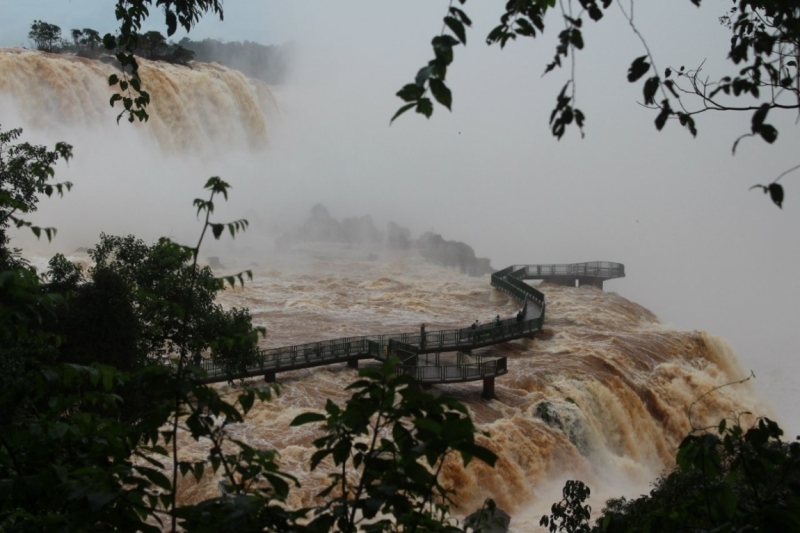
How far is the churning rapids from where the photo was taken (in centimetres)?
1706

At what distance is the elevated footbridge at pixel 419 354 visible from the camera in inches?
765

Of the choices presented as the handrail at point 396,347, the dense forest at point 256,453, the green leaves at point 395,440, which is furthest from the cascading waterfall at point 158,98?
the green leaves at point 395,440

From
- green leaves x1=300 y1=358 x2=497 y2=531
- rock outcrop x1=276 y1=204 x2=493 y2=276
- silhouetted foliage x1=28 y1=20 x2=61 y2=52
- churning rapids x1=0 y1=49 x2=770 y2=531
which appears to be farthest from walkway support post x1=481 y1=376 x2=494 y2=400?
silhouetted foliage x1=28 y1=20 x2=61 y2=52

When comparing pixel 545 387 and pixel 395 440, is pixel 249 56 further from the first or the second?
pixel 395 440

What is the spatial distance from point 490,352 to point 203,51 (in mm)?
75415

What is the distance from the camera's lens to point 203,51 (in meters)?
90.8

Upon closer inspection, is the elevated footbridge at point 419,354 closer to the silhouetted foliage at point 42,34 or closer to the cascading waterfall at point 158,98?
the cascading waterfall at point 158,98

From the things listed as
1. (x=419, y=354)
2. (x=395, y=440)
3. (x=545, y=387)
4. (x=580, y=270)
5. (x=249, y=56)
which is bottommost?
(x=545, y=387)

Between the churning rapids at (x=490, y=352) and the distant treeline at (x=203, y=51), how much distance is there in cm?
866

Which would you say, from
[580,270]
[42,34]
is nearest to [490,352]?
[580,270]

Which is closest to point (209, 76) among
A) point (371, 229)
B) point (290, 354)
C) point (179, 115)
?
point (179, 115)

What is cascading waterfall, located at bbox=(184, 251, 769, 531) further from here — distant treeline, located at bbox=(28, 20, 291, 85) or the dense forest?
distant treeline, located at bbox=(28, 20, 291, 85)

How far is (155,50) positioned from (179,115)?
42.0 feet

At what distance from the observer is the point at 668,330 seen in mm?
28688
